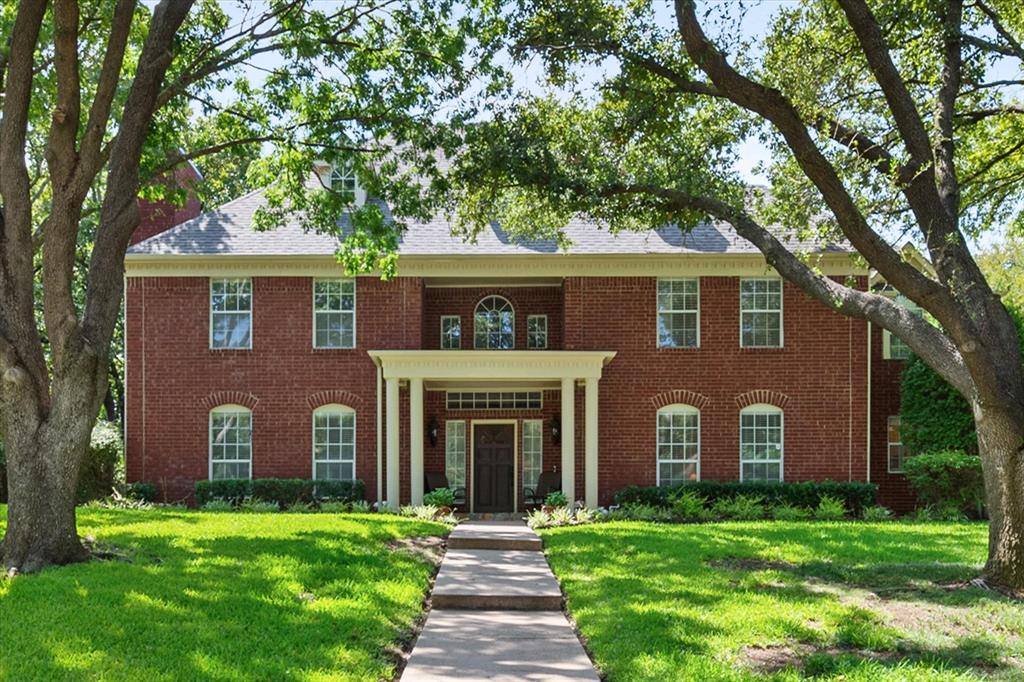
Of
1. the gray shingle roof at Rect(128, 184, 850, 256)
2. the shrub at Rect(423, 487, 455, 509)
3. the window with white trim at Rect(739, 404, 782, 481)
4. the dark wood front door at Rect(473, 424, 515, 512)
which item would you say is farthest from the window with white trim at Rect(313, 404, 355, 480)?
the window with white trim at Rect(739, 404, 782, 481)

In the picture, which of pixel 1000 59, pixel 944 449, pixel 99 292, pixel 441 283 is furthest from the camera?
pixel 441 283

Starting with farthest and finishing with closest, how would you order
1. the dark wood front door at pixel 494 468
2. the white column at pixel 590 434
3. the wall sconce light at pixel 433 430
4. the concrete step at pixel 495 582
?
the dark wood front door at pixel 494 468
the wall sconce light at pixel 433 430
the white column at pixel 590 434
the concrete step at pixel 495 582

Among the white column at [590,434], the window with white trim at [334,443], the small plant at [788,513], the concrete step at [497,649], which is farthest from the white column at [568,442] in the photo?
the concrete step at [497,649]

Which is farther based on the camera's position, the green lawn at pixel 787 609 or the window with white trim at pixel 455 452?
the window with white trim at pixel 455 452

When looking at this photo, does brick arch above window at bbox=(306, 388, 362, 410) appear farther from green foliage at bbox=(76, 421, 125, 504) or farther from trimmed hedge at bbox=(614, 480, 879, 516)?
trimmed hedge at bbox=(614, 480, 879, 516)

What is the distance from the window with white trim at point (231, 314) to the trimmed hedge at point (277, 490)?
10.1 feet

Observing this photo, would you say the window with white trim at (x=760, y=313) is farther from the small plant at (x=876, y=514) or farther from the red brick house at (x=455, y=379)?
the small plant at (x=876, y=514)

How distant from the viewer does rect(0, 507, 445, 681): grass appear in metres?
6.73

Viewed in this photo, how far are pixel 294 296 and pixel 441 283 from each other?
3322 millimetres

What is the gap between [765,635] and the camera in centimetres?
778

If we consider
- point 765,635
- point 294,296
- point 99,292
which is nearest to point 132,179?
point 99,292

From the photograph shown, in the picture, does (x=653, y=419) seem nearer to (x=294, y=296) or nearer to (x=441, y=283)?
(x=441, y=283)

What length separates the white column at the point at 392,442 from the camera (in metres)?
19.8

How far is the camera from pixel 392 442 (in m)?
20.0
